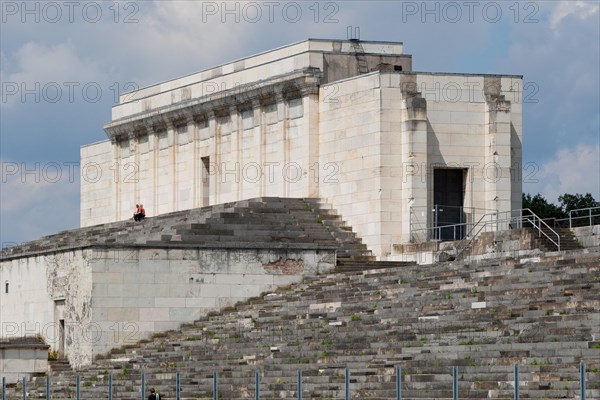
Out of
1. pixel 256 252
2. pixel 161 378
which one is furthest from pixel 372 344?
pixel 256 252

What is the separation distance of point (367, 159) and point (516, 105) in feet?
19.0

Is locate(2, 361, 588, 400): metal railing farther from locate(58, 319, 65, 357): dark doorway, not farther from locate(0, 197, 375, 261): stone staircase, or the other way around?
locate(0, 197, 375, 261): stone staircase

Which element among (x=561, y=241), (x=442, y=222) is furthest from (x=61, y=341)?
(x=561, y=241)

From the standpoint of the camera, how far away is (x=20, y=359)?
193 feet

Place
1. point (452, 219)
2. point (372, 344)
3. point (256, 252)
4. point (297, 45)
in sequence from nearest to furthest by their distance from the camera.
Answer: point (372, 344), point (256, 252), point (452, 219), point (297, 45)

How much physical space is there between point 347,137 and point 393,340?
19.6m

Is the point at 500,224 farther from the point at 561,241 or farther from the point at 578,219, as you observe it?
the point at 578,219

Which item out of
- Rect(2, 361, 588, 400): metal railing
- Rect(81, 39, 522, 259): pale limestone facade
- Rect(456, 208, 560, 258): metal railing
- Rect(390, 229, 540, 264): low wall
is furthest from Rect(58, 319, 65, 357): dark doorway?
Rect(456, 208, 560, 258): metal railing

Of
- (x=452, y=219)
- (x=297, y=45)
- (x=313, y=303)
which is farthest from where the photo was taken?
(x=297, y=45)

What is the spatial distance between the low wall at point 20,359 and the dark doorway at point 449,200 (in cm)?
1471

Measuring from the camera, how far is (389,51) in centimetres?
7150

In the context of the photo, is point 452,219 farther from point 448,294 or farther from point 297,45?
point 448,294

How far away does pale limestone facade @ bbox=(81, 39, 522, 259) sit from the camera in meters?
63.4

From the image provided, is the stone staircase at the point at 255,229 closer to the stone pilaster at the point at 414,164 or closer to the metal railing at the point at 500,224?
the stone pilaster at the point at 414,164
